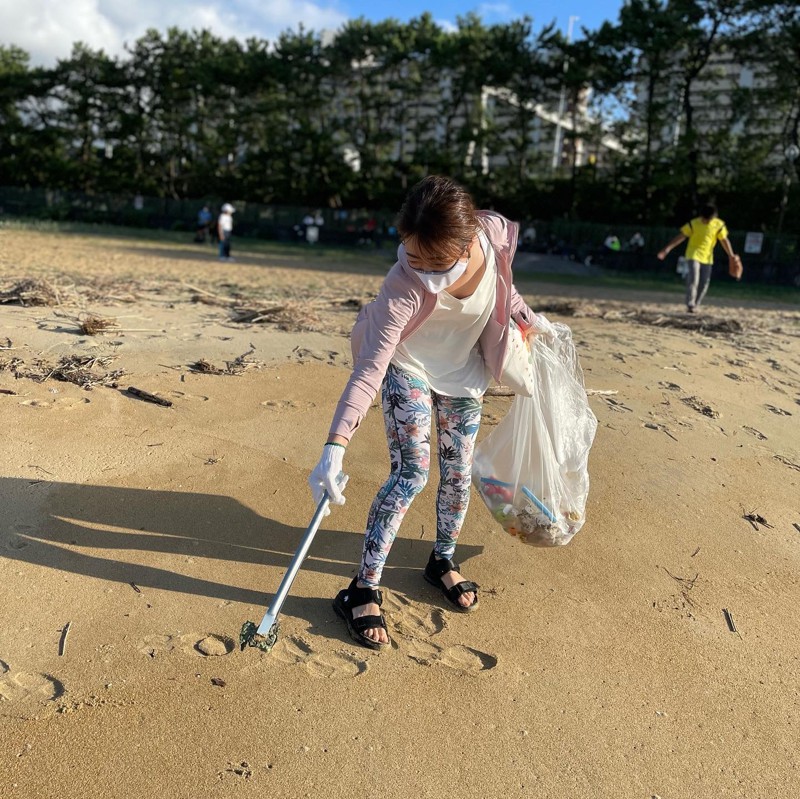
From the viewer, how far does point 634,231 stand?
2553cm

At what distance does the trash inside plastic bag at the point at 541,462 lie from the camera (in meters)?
3.04

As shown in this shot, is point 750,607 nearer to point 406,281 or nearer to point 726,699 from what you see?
point 726,699

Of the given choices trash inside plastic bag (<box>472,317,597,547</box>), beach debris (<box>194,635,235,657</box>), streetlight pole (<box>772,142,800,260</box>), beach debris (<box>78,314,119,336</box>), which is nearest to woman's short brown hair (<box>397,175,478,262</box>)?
trash inside plastic bag (<box>472,317,597,547</box>)

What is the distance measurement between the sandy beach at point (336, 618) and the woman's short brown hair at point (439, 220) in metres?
1.46

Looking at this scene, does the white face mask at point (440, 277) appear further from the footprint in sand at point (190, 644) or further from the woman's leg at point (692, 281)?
the woman's leg at point (692, 281)

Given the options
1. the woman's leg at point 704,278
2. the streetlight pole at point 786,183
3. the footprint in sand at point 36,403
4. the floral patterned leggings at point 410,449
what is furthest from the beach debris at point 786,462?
the streetlight pole at point 786,183

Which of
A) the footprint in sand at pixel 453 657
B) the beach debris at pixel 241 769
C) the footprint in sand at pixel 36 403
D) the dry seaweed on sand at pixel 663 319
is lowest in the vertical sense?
the beach debris at pixel 241 769

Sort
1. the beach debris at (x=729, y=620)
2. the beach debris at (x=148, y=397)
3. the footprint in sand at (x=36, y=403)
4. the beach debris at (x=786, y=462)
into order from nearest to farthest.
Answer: the beach debris at (x=729, y=620), the footprint in sand at (x=36, y=403), the beach debris at (x=786, y=462), the beach debris at (x=148, y=397)

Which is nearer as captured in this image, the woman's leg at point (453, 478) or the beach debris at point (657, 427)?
the woman's leg at point (453, 478)

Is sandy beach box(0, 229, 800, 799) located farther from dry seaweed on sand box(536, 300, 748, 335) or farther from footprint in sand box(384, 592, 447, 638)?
dry seaweed on sand box(536, 300, 748, 335)

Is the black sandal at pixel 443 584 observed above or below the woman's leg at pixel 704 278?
below

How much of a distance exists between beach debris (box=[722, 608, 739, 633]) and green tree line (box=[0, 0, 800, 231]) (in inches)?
974

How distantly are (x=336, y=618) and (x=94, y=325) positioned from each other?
3943 millimetres

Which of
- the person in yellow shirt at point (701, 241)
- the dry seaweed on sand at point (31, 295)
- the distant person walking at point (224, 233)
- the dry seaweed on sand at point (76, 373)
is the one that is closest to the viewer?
the dry seaweed on sand at point (76, 373)
